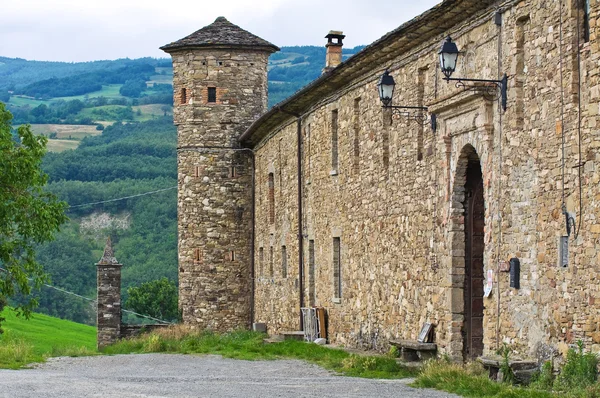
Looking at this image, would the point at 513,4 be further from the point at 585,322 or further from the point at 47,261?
the point at 47,261

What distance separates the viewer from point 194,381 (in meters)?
18.3

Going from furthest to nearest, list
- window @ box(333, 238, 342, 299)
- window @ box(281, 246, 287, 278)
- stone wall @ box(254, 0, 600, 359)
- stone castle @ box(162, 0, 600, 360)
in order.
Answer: window @ box(281, 246, 287, 278) → window @ box(333, 238, 342, 299) → stone castle @ box(162, 0, 600, 360) → stone wall @ box(254, 0, 600, 359)

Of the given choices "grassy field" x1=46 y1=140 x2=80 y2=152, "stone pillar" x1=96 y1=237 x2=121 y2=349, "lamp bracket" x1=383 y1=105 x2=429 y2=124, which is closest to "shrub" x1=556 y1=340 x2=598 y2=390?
"lamp bracket" x1=383 y1=105 x2=429 y2=124

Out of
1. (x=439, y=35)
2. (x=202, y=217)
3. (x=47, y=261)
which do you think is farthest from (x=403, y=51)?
(x=47, y=261)

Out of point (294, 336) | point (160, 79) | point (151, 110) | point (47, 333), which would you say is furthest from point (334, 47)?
point (160, 79)

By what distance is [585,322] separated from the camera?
15.0 metres

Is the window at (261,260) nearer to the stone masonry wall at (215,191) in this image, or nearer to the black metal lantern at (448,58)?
the stone masonry wall at (215,191)

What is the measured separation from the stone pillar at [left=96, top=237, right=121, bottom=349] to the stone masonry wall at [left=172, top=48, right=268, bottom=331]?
1936 mm

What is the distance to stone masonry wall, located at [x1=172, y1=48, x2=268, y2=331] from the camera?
37562 millimetres

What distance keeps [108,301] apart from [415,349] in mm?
18864

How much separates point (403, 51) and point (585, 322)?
28.0 ft

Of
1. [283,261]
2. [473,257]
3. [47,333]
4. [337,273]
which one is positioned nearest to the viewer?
[473,257]

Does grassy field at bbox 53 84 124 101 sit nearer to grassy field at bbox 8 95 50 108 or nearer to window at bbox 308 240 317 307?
grassy field at bbox 8 95 50 108

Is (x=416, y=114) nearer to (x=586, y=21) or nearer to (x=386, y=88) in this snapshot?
(x=386, y=88)
